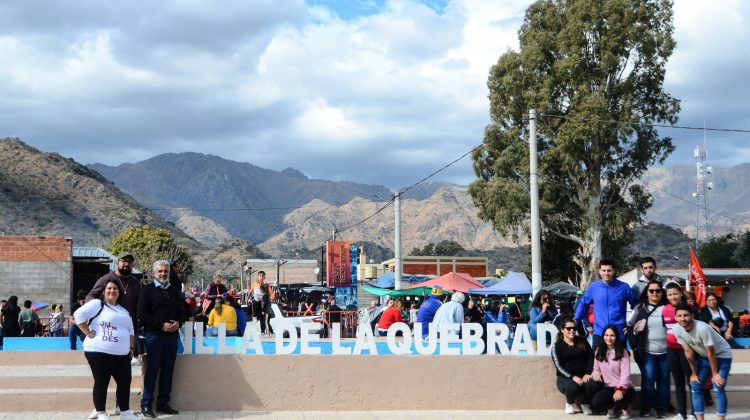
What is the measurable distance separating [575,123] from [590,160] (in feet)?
9.46

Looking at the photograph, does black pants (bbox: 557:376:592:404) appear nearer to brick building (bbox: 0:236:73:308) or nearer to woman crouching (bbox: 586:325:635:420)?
woman crouching (bbox: 586:325:635:420)

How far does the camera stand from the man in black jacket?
9883mm

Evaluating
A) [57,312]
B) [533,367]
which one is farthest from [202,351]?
[57,312]

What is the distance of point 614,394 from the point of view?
1027 centimetres

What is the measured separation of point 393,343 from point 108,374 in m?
3.71

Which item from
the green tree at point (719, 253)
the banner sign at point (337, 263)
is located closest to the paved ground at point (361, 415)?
the banner sign at point (337, 263)

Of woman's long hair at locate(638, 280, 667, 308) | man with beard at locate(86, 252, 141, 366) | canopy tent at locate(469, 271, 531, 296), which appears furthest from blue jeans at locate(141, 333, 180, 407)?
canopy tent at locate(469, 271, 531, 296)

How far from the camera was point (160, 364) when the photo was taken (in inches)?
398

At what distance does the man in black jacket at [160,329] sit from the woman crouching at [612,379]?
5.27 meters

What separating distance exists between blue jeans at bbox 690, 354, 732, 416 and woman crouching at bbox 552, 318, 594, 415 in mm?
1393

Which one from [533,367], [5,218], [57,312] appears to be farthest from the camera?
[5,218]

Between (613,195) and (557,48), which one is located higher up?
(557,48)

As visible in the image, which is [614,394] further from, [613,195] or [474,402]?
[613,195]

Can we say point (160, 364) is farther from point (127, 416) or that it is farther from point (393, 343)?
point (393, 343)
